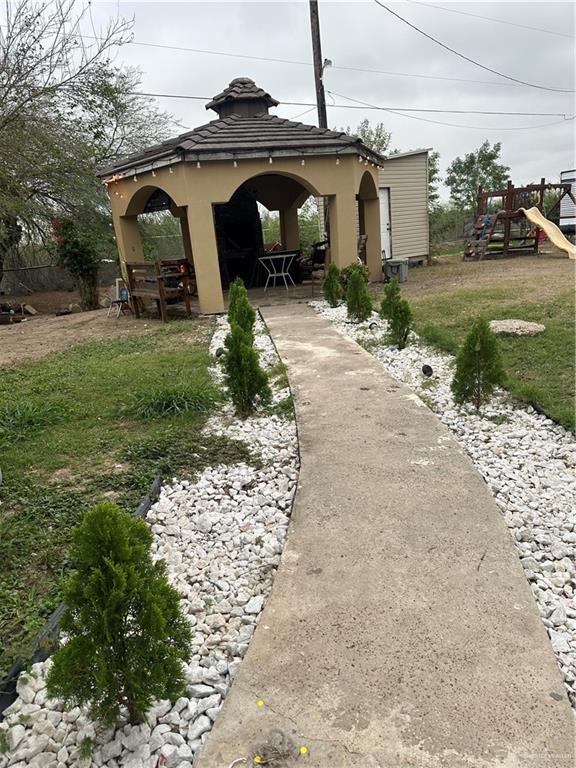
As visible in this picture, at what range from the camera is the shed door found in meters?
15.0

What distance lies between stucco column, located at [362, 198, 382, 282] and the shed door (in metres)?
2.29

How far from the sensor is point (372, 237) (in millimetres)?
12617

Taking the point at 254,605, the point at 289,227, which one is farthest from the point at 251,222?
the point at 254,605

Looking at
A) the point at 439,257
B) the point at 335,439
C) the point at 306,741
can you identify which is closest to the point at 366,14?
the point at 439,257

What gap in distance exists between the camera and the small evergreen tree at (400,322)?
20.2 feet

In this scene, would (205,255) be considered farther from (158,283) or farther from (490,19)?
(490,19)

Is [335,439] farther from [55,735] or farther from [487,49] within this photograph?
[487,49]

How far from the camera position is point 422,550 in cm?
245

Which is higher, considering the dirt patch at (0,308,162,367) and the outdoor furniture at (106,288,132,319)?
the outdoor furniture at (106,288,132,319)

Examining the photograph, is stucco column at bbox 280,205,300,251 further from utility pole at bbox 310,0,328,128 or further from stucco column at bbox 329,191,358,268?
stucco column at bbox 329,191,358,268

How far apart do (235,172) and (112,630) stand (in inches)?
348

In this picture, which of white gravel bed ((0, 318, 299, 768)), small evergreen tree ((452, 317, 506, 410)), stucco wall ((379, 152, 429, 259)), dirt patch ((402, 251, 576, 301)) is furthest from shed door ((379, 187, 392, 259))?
white gravel bed ((0, 318, 299, 768))

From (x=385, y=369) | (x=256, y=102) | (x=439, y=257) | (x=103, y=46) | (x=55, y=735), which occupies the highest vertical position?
(x=103, y=46)

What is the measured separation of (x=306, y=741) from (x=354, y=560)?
0.92 meters
